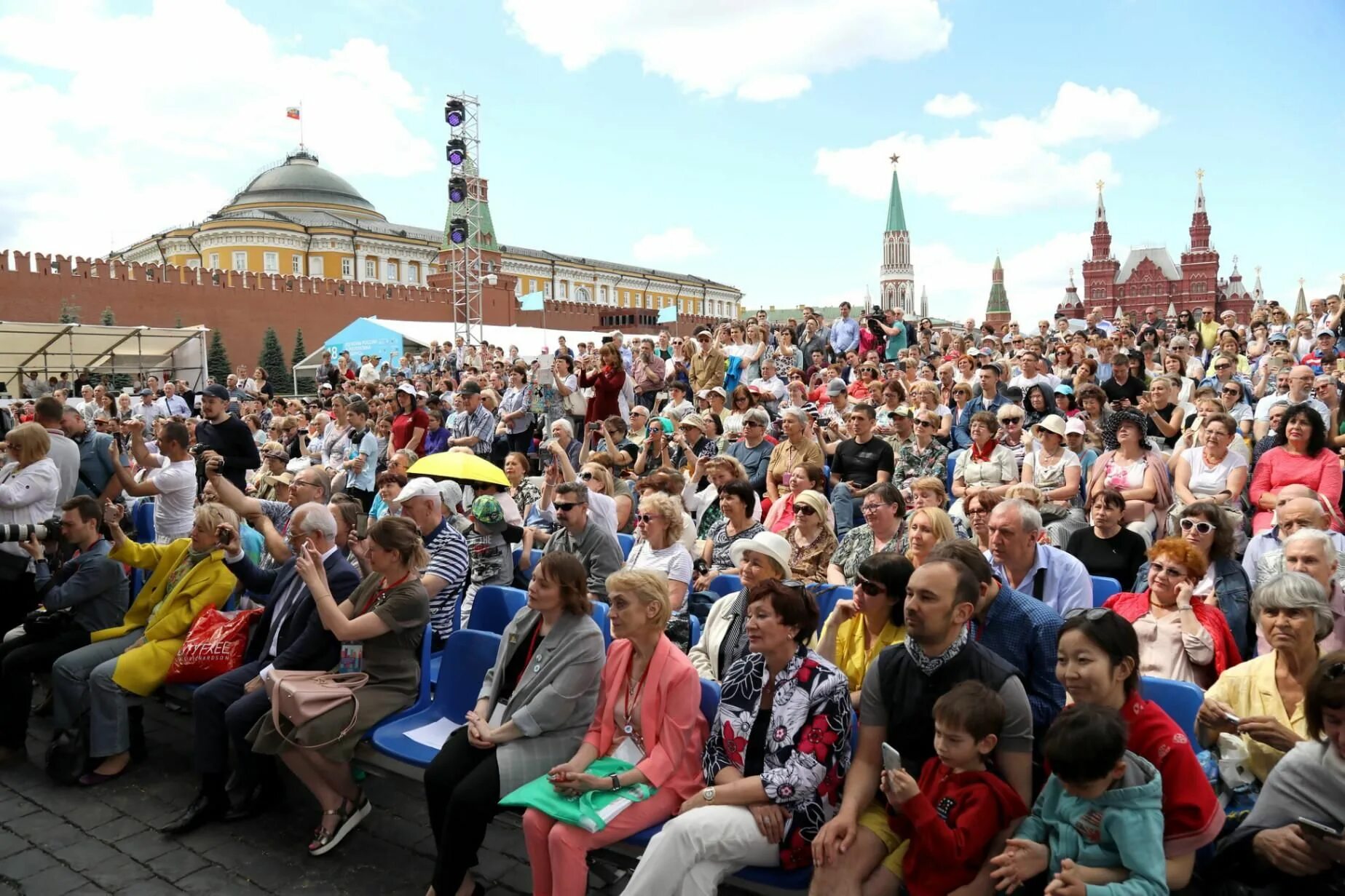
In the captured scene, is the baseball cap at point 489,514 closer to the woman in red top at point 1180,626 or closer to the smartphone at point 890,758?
the smartphone at point 890,758

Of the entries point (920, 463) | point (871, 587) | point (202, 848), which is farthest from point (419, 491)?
point (920, 463)

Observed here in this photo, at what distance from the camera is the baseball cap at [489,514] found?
17.6ft

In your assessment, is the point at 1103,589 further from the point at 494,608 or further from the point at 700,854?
the point at 494,608

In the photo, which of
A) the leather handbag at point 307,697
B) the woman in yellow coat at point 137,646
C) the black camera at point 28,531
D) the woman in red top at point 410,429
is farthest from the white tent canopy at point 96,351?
the leather handbag at point 307,697

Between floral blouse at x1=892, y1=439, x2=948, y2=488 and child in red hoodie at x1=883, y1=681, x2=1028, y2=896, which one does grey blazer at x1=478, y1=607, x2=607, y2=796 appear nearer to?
child in red hoodie at x1=883, y1=681, x2=1028, y2=896

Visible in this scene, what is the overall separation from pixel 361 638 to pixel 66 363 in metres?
21.8

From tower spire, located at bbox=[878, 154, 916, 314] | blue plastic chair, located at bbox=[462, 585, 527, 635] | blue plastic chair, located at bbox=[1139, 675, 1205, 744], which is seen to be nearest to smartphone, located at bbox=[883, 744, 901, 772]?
blue plastic chair, located at bbox=[1139, 675, 1205, 744]

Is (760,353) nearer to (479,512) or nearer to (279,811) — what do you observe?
(479,512)

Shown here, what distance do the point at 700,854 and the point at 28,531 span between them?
4746 millimetres

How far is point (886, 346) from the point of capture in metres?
13.7

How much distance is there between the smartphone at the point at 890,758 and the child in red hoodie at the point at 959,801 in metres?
0.27

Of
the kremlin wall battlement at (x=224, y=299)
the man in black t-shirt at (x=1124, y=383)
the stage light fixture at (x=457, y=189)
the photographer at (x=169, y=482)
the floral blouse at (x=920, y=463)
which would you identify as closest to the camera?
the photographer at (x=169, y=482)

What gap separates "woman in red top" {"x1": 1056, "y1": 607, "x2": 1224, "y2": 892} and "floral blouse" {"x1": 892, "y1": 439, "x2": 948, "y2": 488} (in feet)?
13.9

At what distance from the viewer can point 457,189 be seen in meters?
22.8
